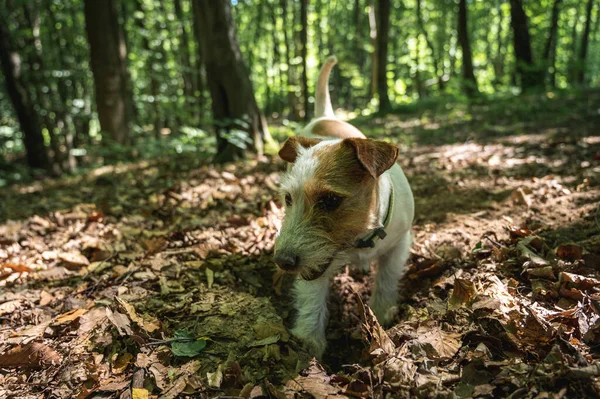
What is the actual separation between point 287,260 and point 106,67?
27.0 ft

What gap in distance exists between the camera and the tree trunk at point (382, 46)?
14.2m

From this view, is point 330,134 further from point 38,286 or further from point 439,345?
point 38,286

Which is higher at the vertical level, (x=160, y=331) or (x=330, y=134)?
(x=330, y=134)

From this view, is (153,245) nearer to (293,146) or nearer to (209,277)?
(209,277)

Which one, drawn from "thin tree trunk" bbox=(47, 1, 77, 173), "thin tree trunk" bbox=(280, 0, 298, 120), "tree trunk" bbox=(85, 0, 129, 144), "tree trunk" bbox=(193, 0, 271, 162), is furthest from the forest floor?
"thin tree trunk" bbox=(280, 0, 298, 120)

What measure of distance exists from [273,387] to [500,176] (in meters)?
4.63

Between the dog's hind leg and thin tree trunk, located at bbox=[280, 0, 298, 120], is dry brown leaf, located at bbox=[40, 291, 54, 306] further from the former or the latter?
thin tree trunk, located at bbox=[280, 0, 298, 120]

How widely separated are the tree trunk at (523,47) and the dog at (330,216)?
14000 mm

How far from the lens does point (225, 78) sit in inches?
269

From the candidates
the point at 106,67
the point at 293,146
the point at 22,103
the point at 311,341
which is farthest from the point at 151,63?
the point at 311,341

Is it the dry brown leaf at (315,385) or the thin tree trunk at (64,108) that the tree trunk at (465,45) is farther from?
the dry brown leaf at (315,385)

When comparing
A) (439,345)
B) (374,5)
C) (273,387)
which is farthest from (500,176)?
(374,5)

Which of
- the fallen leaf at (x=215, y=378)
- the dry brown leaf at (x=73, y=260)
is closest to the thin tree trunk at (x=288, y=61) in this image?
the dry brown leaf at (x=73, y=260)

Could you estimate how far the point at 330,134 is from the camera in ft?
11.8
